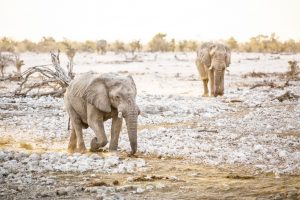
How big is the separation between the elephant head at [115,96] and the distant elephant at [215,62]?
8.95 m

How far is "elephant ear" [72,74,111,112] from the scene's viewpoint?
9201 mm

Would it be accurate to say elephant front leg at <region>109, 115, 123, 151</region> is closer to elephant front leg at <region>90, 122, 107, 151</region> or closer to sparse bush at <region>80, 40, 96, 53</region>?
elephant front leg at <region>90, 122, 107, 151</region>

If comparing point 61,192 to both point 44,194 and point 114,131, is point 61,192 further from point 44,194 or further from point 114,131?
point 114,131

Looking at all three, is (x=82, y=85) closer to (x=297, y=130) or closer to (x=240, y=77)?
(x=297, y=130)

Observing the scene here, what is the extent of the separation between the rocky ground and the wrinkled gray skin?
1.28 ft

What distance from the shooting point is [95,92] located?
9.32 m

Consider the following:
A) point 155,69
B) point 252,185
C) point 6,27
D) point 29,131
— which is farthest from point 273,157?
point 6,27

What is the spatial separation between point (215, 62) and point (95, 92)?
9397 millimetres

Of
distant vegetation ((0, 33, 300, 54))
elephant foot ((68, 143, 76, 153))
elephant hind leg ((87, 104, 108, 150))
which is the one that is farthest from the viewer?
distant vegetation ((0, 33, 300, 54))

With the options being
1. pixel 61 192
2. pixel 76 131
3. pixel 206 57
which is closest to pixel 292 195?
pixel 61 192

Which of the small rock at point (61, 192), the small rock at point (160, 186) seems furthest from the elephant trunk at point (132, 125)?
the small rock at point (61, 192)

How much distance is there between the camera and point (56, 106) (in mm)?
15750

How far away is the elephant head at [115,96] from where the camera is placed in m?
8.83

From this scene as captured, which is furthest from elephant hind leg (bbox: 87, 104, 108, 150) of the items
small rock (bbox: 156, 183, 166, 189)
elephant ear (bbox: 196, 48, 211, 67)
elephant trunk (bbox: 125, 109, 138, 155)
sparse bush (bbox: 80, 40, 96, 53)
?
sparse bush (bbox: 80, 40, 96, 53)
